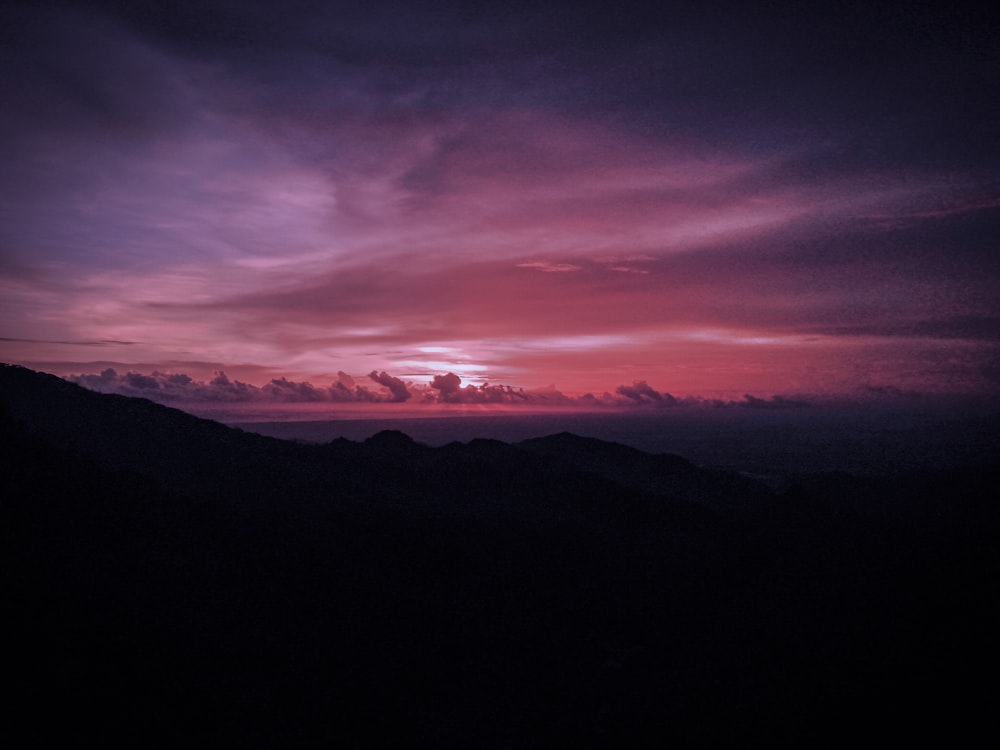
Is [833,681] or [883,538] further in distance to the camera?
[883,538]

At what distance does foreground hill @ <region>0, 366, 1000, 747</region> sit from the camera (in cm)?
2189

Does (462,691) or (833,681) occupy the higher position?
(833,681)

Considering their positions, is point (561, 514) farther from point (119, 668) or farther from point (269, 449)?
point (119, 668)

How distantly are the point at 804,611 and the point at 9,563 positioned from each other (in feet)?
137

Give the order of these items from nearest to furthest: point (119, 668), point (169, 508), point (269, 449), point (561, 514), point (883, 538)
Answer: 1. point (119, 668)
2. point (169, 508)
3. point (883, 538)
4. point (561, 514)
5. point (269, 449)

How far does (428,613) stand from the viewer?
34.2 meters

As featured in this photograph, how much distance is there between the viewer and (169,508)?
36.8m

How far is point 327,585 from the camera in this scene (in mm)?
34531

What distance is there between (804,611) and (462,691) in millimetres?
20626

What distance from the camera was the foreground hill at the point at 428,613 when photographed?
21.9m

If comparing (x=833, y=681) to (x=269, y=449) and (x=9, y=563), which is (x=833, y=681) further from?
(x=269, y=449)

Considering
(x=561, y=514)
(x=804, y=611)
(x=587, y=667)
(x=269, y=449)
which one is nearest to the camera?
(x=587, y=667)

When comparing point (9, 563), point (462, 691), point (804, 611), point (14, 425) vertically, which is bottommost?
point (462, 691)

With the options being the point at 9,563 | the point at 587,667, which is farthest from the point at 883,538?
the point at 9,563
